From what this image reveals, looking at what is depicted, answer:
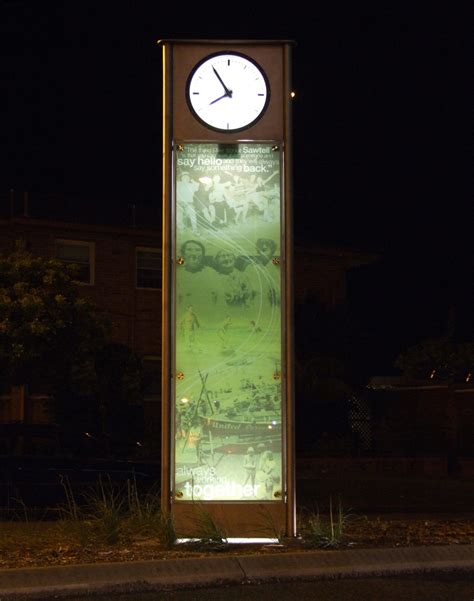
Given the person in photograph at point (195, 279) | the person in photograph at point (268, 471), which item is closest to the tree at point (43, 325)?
the person in photograph at point (195, 279)

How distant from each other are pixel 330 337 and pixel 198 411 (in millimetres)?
15699

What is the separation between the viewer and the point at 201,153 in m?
9.34

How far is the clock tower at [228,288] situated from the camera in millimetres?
8938

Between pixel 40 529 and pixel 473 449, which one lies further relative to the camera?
pixel 473 449

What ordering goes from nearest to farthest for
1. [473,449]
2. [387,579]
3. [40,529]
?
[387,579] < [40,529] < [473,449]

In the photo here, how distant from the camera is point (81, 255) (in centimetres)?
2719

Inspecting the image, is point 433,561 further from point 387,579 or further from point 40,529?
point 40,529

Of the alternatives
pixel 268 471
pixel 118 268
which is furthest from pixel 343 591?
pixel 118 268

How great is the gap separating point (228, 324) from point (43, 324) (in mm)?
7523

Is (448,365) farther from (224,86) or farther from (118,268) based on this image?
(224,86)

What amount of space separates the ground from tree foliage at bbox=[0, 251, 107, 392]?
6024 millimetres

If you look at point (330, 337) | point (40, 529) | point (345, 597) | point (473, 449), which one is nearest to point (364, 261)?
point (330, 337)

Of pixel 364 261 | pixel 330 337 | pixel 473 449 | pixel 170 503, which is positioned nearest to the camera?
pixel 170 503

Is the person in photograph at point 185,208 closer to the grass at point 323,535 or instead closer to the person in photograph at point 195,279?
the person in photograph at point 195,279
